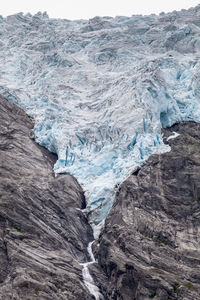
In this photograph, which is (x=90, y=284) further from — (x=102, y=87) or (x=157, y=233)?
(x=102, y=87)

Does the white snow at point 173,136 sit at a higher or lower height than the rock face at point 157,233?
higher

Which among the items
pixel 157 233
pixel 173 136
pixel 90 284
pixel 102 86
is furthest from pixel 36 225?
pixel 102 86

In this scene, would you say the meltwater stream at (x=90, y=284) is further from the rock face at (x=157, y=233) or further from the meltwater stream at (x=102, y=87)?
the rock face at (x=157, y=233)

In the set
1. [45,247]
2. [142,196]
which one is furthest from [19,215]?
[142,196]

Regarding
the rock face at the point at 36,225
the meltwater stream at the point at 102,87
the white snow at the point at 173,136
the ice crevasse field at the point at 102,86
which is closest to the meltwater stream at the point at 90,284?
the meltwater stream at the point at 102,87

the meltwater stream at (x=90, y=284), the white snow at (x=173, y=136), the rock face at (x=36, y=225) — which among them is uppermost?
the white snow at (x=173, y=136)

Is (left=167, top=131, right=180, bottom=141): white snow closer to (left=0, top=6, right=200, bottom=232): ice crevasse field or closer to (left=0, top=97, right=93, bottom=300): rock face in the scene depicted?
(left=0, top=6, right=200, bottom=232): ice crevasse field

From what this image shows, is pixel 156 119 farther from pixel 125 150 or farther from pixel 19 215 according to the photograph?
pixel 19 215
